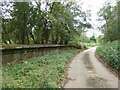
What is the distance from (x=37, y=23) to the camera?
1011 cm

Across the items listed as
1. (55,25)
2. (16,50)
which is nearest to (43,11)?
(55,25)

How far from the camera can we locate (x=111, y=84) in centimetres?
444

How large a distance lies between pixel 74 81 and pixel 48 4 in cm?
893

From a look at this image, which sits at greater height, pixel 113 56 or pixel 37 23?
pixel 37 23

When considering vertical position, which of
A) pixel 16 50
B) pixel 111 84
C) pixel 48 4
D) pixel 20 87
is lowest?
pixel 111 84

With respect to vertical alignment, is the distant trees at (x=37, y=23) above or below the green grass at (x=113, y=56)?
above

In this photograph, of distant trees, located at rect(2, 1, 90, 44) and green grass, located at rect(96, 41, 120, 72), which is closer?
green grass, located at rect(96, 41, 120, 72)

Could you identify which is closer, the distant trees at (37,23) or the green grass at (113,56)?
the green grass at (113,56)

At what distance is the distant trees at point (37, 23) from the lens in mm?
8383

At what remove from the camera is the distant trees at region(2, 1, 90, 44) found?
8.38 metres

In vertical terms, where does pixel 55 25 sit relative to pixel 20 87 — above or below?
above

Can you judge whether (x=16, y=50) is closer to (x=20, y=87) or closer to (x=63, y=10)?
(x=20, y=87)

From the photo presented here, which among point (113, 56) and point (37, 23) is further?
point (37, 23)

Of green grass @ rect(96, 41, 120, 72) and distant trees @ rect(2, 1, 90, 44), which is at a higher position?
distant trees @ rect(2, 1, 90, 44)
